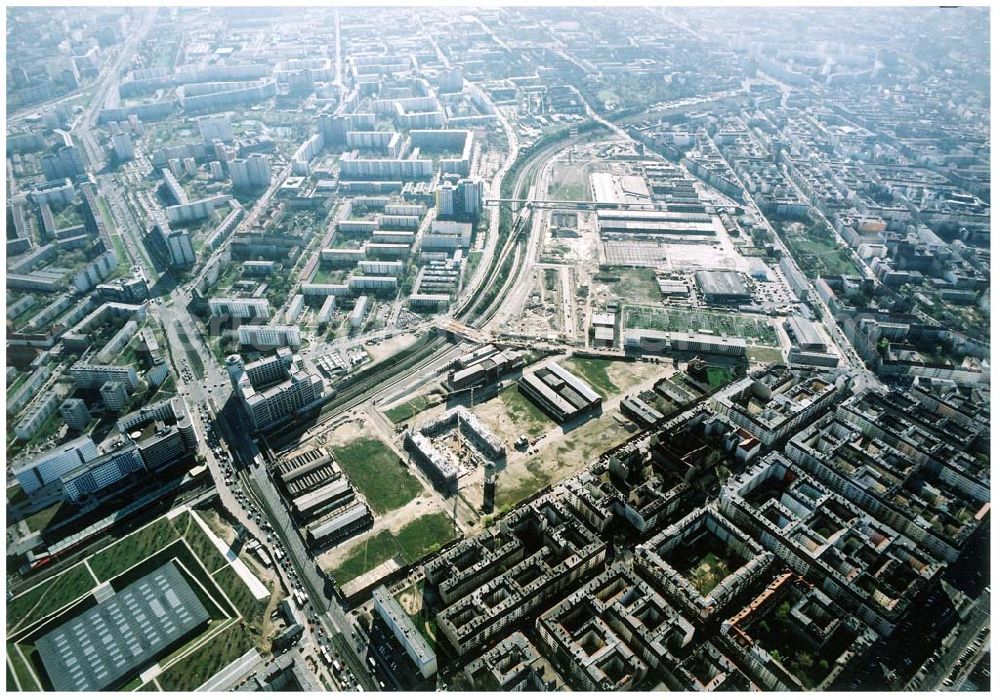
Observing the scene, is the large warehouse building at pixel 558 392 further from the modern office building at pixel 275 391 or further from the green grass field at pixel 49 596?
the green grass field at pixel 49 596

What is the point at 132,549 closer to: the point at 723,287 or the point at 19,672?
the point at 19,672

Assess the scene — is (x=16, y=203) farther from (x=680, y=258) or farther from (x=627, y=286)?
(x=680, y=258)

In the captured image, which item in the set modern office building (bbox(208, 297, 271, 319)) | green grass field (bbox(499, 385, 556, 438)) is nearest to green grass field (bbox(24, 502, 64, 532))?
modern office building (bbox(208, 297, 271, 319))

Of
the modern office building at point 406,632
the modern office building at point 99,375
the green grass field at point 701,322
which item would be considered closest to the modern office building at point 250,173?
the modern office building at point 99,375

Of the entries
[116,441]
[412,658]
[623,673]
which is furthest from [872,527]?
[116,441]

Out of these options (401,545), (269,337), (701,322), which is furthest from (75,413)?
(701,322)

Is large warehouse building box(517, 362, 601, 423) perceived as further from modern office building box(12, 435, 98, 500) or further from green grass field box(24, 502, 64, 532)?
green grass field box(24, 502, 64, 532)
